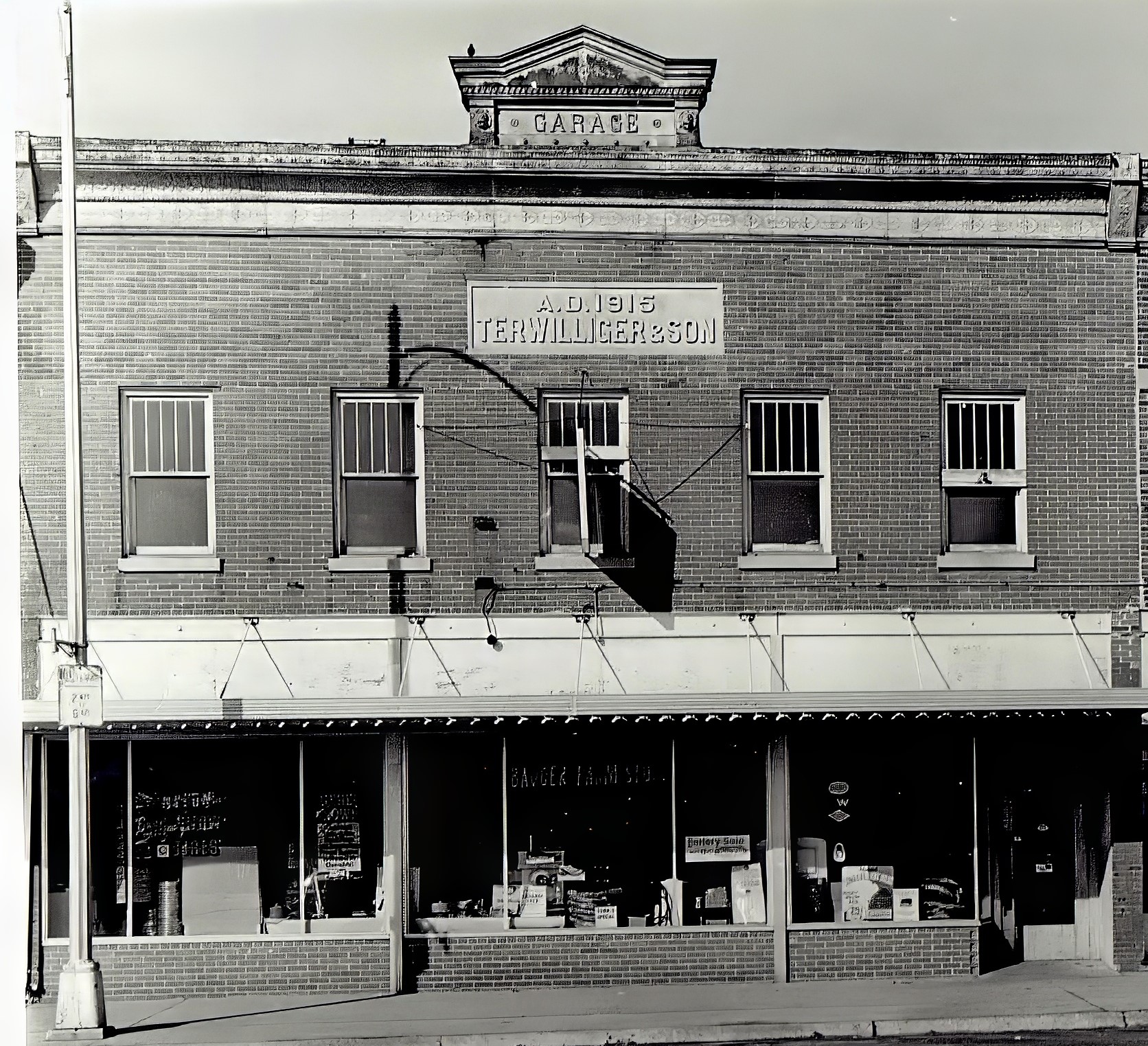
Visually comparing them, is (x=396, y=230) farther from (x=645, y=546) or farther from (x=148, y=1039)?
(x=148, y=1039)

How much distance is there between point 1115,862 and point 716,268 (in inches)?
258

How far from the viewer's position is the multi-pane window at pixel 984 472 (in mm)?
11852

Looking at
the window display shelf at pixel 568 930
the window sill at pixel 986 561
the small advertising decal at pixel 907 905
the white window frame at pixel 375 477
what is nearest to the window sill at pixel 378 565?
the white window frame at pixel 375 477

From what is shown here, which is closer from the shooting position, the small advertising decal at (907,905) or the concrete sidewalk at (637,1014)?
the concrete sidewalk at (637,1014)

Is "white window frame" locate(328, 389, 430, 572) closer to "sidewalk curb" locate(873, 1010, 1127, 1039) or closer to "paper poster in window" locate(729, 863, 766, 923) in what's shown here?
"paper poster in window" locate(729, 863, 766, 923)

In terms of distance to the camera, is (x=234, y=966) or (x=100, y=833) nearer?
(x=234, y=966)

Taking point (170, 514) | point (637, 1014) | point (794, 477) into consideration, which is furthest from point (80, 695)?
point (794, 477)

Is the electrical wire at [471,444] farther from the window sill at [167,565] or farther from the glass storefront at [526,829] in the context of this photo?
the glass storefront at [526,829]

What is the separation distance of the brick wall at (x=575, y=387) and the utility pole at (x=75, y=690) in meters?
0.68

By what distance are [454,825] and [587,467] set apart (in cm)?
344

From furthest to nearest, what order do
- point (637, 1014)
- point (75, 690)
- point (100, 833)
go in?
1. point (100, 833)
2. point (637, 1014)
3. point (75, 690)

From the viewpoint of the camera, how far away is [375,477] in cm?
1162

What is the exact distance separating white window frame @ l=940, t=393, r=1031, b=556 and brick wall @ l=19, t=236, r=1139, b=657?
91 millimetres

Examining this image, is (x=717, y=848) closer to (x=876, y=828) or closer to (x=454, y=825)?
(x=876, y=828)
